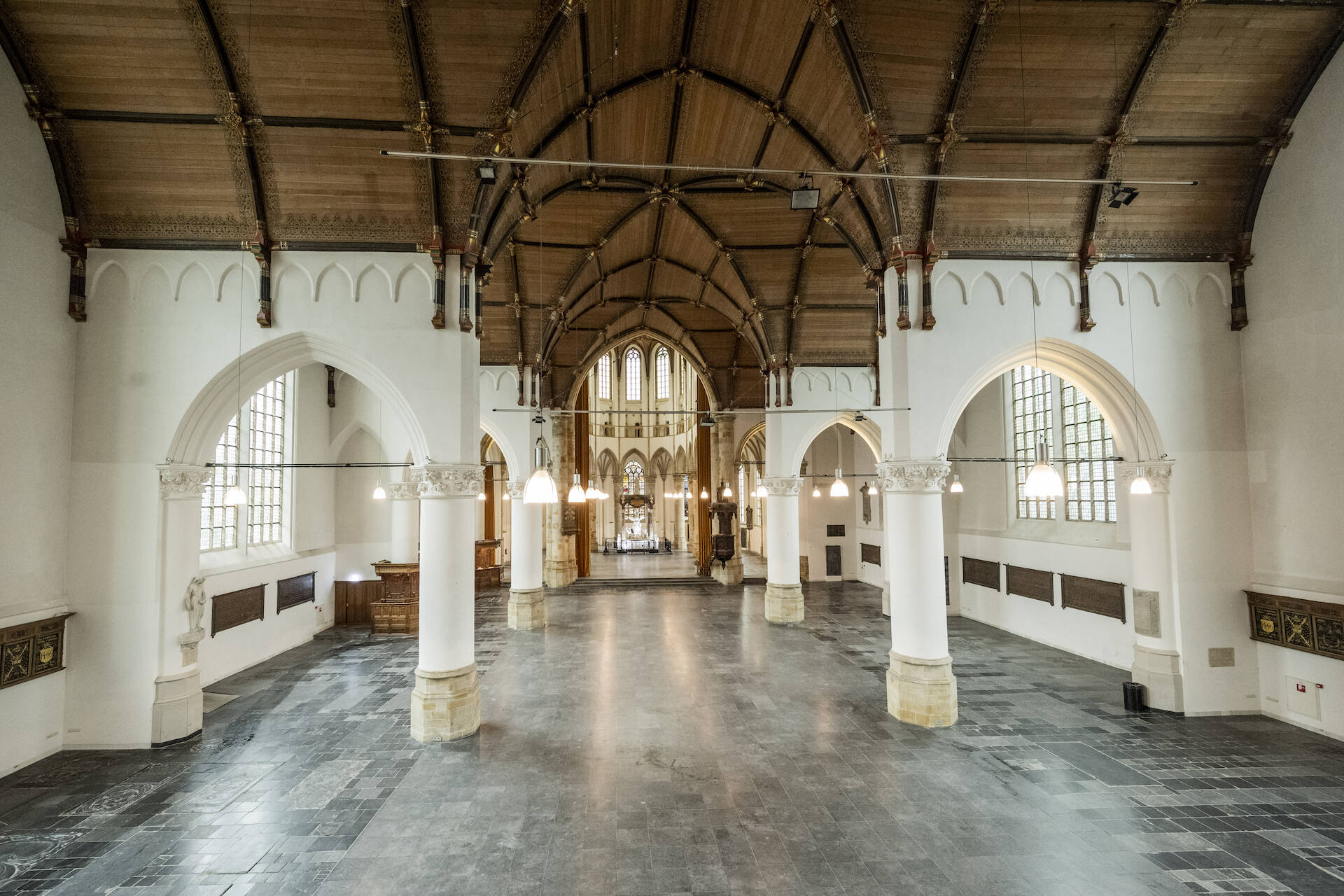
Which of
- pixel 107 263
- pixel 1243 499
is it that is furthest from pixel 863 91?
pixel 107 263

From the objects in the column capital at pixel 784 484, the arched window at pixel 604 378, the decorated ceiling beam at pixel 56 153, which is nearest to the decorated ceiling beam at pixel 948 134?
the column capital at pixel 784 484

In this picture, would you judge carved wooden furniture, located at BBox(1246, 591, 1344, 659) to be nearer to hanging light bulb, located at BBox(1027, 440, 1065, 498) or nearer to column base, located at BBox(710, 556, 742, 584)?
hanging light bulb, located at BBox(1027, 440, 1065, 498)

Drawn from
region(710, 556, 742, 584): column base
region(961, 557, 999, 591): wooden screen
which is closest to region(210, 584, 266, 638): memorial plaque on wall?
region(710, 556, 742, 584): column base

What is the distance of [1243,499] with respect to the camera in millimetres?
9828

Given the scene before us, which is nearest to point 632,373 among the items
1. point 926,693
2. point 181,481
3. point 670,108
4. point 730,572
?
point 730,572

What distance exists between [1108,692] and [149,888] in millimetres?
13071

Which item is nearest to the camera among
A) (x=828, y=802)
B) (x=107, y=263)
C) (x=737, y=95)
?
(x=828, y=802)

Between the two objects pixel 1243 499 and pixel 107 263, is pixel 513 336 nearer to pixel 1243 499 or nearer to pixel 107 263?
pixel 107 263

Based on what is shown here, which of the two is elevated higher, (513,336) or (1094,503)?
(513,336)

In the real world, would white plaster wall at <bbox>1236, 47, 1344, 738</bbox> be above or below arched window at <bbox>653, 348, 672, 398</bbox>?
below

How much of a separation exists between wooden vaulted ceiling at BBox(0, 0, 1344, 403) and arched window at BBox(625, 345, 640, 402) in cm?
2786

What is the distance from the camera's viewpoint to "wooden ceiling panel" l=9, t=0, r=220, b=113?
716 cm

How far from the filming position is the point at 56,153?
8.22m

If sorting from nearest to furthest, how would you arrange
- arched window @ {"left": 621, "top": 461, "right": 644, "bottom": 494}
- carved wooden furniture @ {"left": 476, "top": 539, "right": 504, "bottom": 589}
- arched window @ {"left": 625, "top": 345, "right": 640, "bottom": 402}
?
carved wooden furniture @ {"left": 476, "top": 539, "right": 504, "bottom": 589}
arched window @ {"left": 625, "top": 345, "right": 640, "bottom": 402}
arched window @ {"left": 621, "top": 461, "right": 644, "bottom": 494}
